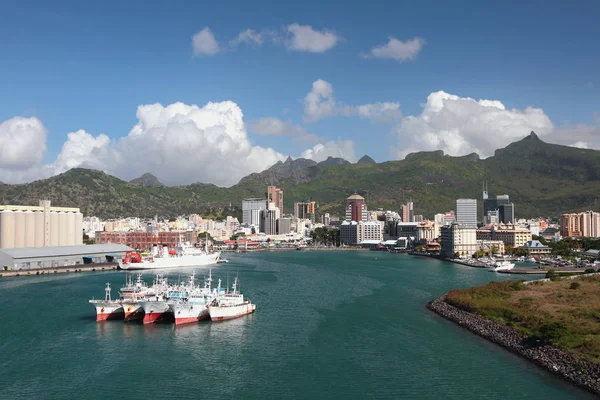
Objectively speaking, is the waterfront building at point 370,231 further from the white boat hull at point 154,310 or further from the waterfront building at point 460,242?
the white boat hull at point 154,310

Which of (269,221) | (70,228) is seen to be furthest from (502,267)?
(269,221)

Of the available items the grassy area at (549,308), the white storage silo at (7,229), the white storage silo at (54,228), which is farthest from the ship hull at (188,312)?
the white storage silo at (54,228)

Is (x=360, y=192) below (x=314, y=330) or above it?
above

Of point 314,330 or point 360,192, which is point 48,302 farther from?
point 360,192

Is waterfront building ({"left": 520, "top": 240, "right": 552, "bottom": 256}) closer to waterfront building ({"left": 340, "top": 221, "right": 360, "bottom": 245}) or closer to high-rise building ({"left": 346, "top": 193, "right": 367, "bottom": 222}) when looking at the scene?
waterfront building ({"left": 340, "top": 221, "right": 360, "bottom": 245})

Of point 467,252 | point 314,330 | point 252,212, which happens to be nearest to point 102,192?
point 252,212

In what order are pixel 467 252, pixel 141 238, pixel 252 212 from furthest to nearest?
pixel 252 212, pixel 141 238, pixel 467 252

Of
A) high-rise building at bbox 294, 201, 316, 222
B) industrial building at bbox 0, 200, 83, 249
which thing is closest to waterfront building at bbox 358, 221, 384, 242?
industrial building at bbox 0, 200, 83, 249
